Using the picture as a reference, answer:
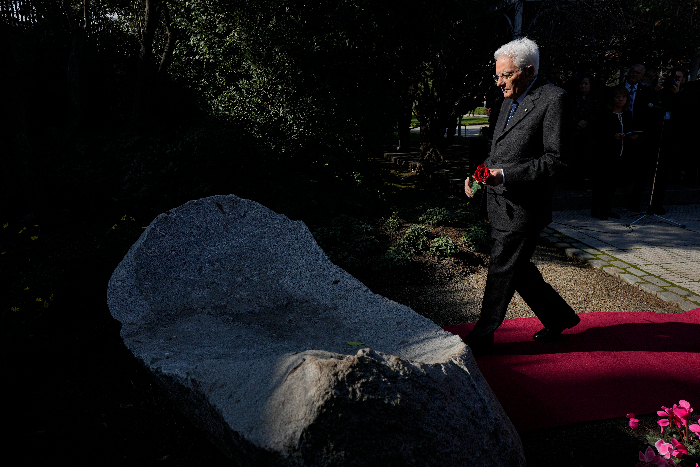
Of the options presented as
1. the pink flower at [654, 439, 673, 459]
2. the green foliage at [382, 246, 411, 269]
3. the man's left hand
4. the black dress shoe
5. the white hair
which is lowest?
the black dress shoe

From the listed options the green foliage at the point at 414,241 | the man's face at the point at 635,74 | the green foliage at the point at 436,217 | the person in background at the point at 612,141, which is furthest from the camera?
the man's face at the point at 635,74

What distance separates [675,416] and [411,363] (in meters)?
1.52

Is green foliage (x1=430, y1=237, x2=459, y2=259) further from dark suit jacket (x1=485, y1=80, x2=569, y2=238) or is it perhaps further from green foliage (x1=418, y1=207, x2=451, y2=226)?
dark suit jacket (x1=485, y1=80, x2=569, y2=238)

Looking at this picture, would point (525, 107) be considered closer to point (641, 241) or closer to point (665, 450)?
point (665, 450)

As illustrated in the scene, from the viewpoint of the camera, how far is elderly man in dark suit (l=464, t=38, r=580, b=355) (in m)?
2.67

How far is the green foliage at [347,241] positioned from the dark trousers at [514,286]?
2.14 metres

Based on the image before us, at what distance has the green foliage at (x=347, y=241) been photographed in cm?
512

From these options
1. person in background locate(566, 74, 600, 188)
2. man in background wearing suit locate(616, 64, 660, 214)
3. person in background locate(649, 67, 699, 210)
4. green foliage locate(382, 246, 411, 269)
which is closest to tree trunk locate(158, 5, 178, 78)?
green foliage locate(382, 246, 411, 269)

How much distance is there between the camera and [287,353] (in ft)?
7.43

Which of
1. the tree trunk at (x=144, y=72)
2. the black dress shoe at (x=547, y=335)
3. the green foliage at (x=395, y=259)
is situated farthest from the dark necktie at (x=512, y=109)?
the tree trunk at (x=144, y=72)

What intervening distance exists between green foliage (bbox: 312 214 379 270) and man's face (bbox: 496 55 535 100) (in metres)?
2.68

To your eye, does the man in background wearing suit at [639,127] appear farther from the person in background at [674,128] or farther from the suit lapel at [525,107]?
the suit lapel at [525,107]

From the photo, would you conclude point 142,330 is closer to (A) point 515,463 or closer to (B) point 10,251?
(A) point 515,463

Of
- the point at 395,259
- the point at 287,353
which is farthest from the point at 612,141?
the point at 287,353
